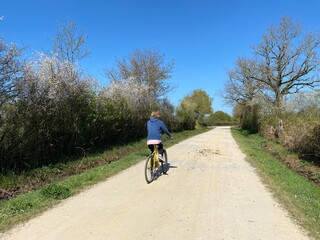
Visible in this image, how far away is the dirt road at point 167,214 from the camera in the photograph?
15.7ft

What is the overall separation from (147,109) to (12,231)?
65.9 feet

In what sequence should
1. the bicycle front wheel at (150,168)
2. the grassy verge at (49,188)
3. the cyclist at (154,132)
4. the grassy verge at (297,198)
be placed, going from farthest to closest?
the cyclist at (154,132)
the bicycle front wheel at (150,168)
the grassy verge at (49,188)
the grassy verge at (297,198)

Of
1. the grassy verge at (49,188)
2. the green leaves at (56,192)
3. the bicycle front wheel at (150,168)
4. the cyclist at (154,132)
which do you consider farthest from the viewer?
the cyclist at (154,132)

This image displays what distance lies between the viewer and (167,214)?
18.6ft

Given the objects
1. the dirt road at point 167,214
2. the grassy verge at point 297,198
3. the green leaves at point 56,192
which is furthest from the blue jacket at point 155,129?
the grassy verge at point 297,198

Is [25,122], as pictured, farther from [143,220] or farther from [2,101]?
[143,220]

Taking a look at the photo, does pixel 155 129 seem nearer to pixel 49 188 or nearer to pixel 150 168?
pixel 150 168

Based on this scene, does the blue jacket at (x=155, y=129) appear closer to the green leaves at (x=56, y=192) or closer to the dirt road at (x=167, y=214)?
the dirt road at (x=167, y=214)

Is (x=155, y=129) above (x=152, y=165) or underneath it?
above

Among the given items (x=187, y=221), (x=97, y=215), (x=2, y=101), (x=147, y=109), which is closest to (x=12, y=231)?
(x=97, y=215)

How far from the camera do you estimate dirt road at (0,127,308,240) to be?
15.7ft

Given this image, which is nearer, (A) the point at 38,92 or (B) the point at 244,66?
(A) the point at 38,92

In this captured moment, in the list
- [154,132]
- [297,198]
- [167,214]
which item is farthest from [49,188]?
[297,198]

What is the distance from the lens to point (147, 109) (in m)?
24.7
